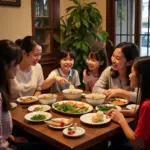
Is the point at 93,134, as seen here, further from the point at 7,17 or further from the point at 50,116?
the point at 7,17

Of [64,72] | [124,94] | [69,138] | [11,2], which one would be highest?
[11,2]

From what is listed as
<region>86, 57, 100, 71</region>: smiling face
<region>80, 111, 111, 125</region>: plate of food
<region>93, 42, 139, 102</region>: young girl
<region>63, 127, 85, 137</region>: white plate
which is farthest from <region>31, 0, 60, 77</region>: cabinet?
<region>63, 127, 85, 137</region>: white plate

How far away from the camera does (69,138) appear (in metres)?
1.28

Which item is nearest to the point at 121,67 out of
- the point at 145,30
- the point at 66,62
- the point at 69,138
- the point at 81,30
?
the point at 66,62

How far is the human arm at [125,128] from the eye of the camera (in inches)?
51.6

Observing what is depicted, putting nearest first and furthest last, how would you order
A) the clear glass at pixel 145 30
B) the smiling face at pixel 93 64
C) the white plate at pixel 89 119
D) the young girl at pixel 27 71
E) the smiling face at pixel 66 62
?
the white plate at pixel 89 119, the young girl at pixel 27 71, the smiling face at pixel 66 62, the smiling face at pixel 93 64, the clear glass at pixel 145 30

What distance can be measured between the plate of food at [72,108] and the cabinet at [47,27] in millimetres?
1996

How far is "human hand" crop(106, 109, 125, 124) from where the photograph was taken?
1488mm

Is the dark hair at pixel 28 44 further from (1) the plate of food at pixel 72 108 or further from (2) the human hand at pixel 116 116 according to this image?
(2) the human hand at pixel 116 116

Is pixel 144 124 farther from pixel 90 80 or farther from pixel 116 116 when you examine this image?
pixel 90 80

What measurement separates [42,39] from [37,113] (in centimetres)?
240

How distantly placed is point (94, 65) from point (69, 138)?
4.63 feet

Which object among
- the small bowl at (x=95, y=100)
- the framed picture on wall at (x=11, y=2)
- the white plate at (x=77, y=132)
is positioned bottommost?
the white plate at (x=77, y=132)

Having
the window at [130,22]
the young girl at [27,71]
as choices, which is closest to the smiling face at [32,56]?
the young girl at [27,71]
